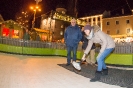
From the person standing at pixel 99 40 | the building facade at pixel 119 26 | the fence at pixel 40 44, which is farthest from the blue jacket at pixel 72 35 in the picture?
the building facade at pixel 119 26

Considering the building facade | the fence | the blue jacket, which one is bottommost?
the fence

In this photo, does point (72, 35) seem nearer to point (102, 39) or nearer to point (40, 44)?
point (102, 39)

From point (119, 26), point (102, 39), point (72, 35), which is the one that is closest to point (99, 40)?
point (102, 39)

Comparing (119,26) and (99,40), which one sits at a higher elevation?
(119,26)

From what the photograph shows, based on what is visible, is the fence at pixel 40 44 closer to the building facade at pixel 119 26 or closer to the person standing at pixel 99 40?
the person standing at pixel 99 40

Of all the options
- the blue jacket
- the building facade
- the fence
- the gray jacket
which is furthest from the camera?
the building facade

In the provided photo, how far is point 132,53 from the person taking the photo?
9273mm

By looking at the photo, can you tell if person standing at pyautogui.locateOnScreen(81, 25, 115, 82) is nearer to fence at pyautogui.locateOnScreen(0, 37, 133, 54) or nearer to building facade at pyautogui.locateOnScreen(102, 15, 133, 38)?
fence at pyautogui.locateOnScreen(0, 37, 133, 54)

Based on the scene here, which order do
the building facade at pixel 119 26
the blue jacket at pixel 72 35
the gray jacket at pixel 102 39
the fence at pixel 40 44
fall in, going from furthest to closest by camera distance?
the building facade at pixel 119 26, the fence at pixel 40 44, the blue jacket at pixel 72 35, the gray jacket at pixel 102 39

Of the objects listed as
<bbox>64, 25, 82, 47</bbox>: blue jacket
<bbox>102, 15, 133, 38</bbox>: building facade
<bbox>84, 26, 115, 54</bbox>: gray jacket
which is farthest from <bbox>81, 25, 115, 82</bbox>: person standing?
<bbox>102, 15, 133, 38</bbox>: building facade

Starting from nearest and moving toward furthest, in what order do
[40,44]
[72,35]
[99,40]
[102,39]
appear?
1. [102,39]
2. [99,40]
3. [72,35]
4. [40,44]

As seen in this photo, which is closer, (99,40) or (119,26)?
(99,40)

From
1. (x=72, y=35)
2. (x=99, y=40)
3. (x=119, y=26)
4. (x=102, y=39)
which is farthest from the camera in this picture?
(x=119, y=26)

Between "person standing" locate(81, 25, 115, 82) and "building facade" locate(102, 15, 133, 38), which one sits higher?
"building facade" locate(102, 15, 133, 38)
